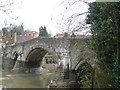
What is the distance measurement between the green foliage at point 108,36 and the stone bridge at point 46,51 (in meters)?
0.87

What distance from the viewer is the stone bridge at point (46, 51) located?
30.9 feet

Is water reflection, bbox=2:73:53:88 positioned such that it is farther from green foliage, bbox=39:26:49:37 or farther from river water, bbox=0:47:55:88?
green foliage, bbox=39:26:49:37

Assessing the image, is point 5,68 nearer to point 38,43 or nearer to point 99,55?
point 38,43

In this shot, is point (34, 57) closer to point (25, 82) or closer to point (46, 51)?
point (46, 51)

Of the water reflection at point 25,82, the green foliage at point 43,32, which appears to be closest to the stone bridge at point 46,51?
the water reflection at point 25,82

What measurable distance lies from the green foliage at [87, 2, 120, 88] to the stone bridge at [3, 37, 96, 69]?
868 mm

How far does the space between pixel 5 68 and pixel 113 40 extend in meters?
17.9

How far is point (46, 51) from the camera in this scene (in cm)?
1639

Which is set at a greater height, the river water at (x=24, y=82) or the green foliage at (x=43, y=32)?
the green foliage at (x=43, y=32)

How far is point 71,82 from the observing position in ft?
28.6

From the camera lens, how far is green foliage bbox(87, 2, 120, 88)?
4.07 meters

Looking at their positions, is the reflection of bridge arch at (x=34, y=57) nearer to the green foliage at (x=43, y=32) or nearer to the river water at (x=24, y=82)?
the river water at (x=24, y=82)

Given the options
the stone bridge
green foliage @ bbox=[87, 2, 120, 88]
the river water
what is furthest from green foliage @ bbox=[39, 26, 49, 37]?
green foliage @ bbox=[87, 2, 120, 88]

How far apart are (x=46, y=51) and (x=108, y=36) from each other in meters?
12.4
